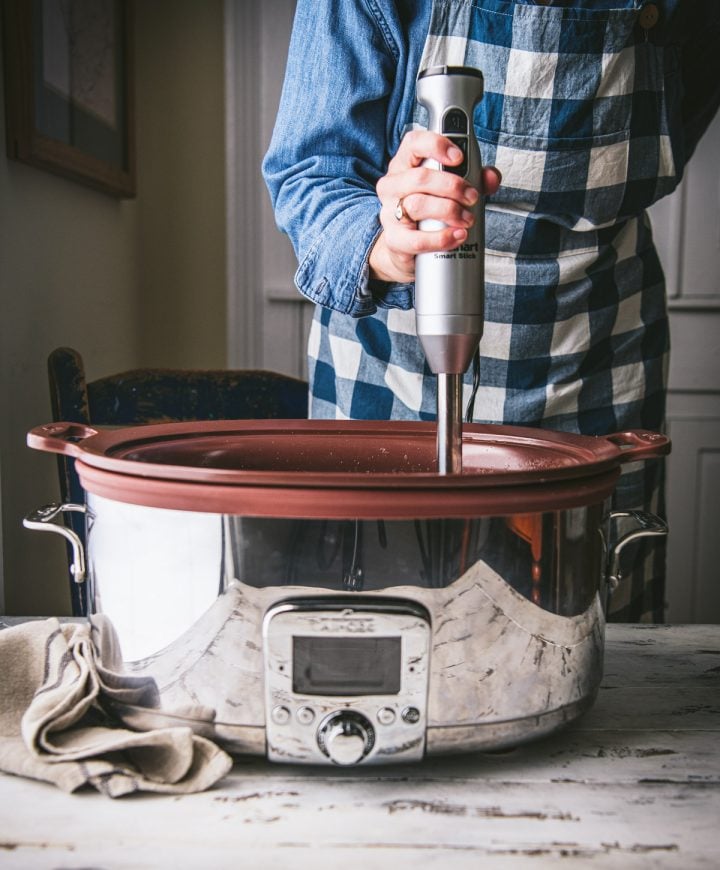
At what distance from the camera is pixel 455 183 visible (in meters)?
0.51

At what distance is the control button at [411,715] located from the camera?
0.48m

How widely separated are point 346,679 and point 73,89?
110 centimetres

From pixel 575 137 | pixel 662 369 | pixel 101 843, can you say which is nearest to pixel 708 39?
pixel 575 137

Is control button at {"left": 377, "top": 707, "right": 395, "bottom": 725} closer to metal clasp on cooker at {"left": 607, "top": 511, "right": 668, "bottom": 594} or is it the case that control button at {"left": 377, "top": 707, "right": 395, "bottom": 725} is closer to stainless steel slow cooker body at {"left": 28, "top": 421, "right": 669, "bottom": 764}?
stainless steel slow cooker body at {"left": 28, "top": 421, "right": 669, "bottom": 764}

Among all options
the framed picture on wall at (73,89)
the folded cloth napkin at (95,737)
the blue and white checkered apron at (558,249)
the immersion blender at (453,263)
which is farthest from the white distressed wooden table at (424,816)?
the framed picture on wall at (73,89)

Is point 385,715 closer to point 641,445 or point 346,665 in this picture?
point 346,665

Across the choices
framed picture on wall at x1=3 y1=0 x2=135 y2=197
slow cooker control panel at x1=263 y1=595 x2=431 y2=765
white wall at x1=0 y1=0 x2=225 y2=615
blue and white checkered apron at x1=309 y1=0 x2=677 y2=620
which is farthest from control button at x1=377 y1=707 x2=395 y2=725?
framed picture on wall at x1=3 y1=0 x2=135 y2=197

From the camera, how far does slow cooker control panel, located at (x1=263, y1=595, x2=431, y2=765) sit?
46cm

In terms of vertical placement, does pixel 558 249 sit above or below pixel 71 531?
above

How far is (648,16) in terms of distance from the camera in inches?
33.7

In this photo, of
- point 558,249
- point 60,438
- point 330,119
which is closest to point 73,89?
point 330,119

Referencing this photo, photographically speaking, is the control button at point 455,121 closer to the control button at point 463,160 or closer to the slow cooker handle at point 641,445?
the control button at point 463,160

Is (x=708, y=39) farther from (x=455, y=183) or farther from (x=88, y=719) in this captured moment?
(x=88, y=719)

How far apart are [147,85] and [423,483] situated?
1.54m
